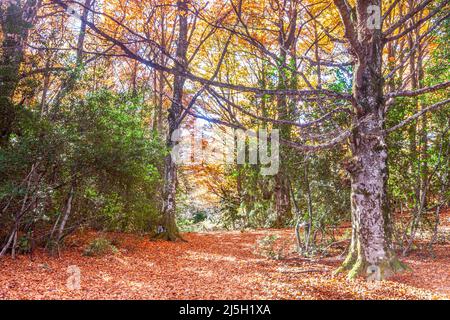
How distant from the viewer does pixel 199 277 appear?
5668 mm

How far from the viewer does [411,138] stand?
269 inches

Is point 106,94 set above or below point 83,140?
above

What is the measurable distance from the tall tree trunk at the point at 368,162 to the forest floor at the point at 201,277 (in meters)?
0.42

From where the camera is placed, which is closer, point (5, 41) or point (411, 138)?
point (5, 41)

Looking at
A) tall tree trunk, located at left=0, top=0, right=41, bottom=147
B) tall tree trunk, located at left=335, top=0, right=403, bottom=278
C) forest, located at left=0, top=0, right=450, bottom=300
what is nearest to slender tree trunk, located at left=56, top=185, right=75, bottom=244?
forest, located at left=0, top=0, right=450, bottom=300

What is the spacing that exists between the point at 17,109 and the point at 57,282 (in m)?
3.43

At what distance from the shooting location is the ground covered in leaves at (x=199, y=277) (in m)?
4.38

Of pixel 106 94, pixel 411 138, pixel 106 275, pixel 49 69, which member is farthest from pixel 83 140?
pixel 411 138
